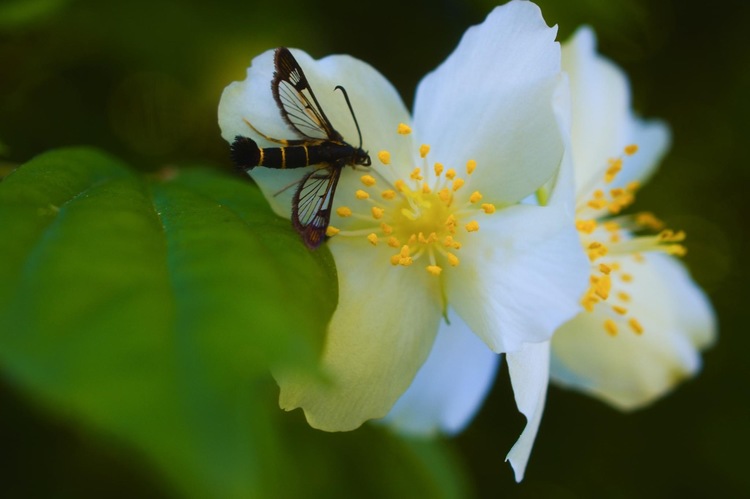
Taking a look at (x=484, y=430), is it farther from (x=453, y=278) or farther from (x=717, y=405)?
(x=453, y=278)

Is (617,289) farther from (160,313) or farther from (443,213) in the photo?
(160,313)

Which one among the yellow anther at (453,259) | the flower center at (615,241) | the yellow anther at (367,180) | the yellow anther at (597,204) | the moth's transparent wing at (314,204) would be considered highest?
the moth's transparent wing at (314,204)

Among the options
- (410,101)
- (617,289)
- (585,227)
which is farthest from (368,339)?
(410,101)

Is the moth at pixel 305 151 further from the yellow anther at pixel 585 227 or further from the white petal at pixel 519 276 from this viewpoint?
the yellow anther at pixel 585 227

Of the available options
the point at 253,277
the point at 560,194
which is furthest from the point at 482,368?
the point at 253,277

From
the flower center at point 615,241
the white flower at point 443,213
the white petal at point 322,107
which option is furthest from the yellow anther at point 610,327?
the white petal at point 322,107

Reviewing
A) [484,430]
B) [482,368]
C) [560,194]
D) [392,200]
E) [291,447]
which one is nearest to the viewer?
[560,194]

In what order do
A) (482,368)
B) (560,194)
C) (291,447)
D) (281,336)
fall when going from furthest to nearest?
(291,447) → (482,368) → (560,194) → (281,336)

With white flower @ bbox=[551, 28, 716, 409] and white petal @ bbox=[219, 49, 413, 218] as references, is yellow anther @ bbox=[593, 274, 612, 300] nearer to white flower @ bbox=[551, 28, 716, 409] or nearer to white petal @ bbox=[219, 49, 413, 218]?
white flower @ bbox=[551, 28, 716, 409]
